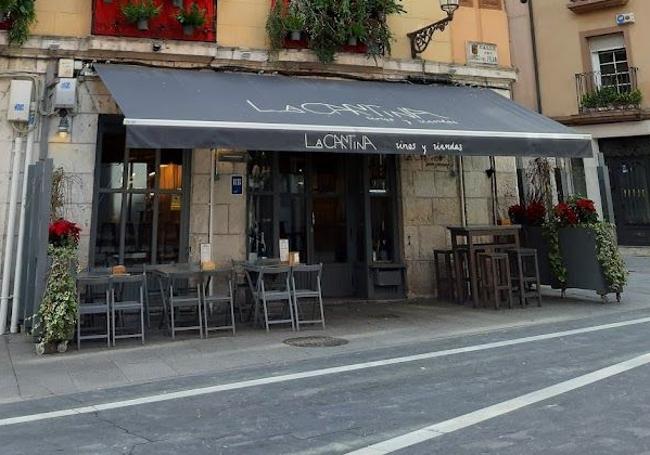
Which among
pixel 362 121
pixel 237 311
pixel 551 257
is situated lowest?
pixel 237 311

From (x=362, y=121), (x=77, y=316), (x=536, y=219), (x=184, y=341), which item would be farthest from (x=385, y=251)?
(x=77, y=316)

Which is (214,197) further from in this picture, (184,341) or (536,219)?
(536,219)

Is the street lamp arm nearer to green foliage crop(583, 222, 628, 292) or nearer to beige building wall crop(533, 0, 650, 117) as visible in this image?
green foliage crop(583, 222, 628, 292)

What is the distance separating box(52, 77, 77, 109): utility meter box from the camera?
27.4 feet

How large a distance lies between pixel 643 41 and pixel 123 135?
17740 millimetres

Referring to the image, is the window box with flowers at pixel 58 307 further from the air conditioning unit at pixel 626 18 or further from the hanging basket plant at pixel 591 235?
the air conditioning unit at pixel 626 18

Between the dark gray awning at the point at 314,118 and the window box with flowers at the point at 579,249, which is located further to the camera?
the window box with flowers at the point at 579,249

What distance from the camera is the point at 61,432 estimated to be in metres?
3.96

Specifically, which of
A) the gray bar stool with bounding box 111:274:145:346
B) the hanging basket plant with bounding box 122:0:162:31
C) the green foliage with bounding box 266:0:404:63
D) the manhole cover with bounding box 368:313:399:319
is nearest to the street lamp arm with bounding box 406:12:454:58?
the green foliage with bounding box 266:0:404:63

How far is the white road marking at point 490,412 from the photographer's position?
3.55m

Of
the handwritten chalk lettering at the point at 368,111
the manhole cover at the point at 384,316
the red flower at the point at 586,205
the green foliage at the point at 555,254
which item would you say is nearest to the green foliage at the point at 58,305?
the handwritten chalk lettering at the point at 368,111

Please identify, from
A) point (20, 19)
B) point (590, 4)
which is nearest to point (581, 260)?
point (20, 19)

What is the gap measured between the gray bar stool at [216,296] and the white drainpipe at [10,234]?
2841 mm

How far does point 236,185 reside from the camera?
9.62 metres
